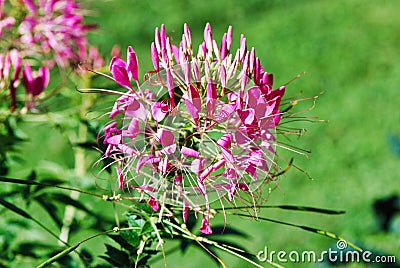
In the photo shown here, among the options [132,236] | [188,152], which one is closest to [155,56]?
[188,152]

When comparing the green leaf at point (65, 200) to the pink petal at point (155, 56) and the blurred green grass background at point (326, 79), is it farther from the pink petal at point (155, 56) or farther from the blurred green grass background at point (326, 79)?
the blurred green grass background at point (326, 79)

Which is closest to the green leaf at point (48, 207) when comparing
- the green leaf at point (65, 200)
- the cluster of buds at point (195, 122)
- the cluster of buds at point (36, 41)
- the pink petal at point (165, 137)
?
the green leaf at point (65, 200)

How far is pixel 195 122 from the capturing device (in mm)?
854

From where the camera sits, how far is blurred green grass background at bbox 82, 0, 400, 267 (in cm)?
268

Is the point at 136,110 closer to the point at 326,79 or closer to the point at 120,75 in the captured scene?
the point at 120,75

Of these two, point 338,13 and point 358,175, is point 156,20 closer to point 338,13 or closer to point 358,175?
point 338,13

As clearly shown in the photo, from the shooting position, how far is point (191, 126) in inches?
35.0

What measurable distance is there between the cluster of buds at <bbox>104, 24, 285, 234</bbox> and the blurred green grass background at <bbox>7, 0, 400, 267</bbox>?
72 cm

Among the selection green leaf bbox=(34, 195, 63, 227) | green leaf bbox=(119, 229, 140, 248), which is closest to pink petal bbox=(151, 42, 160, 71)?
green leaf bbox=(119, 229, 140, 248)

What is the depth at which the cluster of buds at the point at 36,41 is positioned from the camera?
4.09 ft

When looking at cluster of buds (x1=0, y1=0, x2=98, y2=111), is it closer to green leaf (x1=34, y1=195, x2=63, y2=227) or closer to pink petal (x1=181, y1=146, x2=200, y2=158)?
green leaf (x1=34, y1=195, x2=63, y2=227)

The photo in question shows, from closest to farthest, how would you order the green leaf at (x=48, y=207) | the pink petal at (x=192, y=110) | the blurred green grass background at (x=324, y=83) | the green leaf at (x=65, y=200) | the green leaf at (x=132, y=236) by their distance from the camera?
the pink petal at (x=192, y=110) → the green leaf at (x=132, y=236) → the green leaf at (x=65, y=200) → the green leaf at (x=48, y=207) → the blurred green grass background at (x=324, y=83)

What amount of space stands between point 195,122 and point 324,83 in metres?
2.81

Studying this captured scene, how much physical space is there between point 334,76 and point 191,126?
2.86 m
